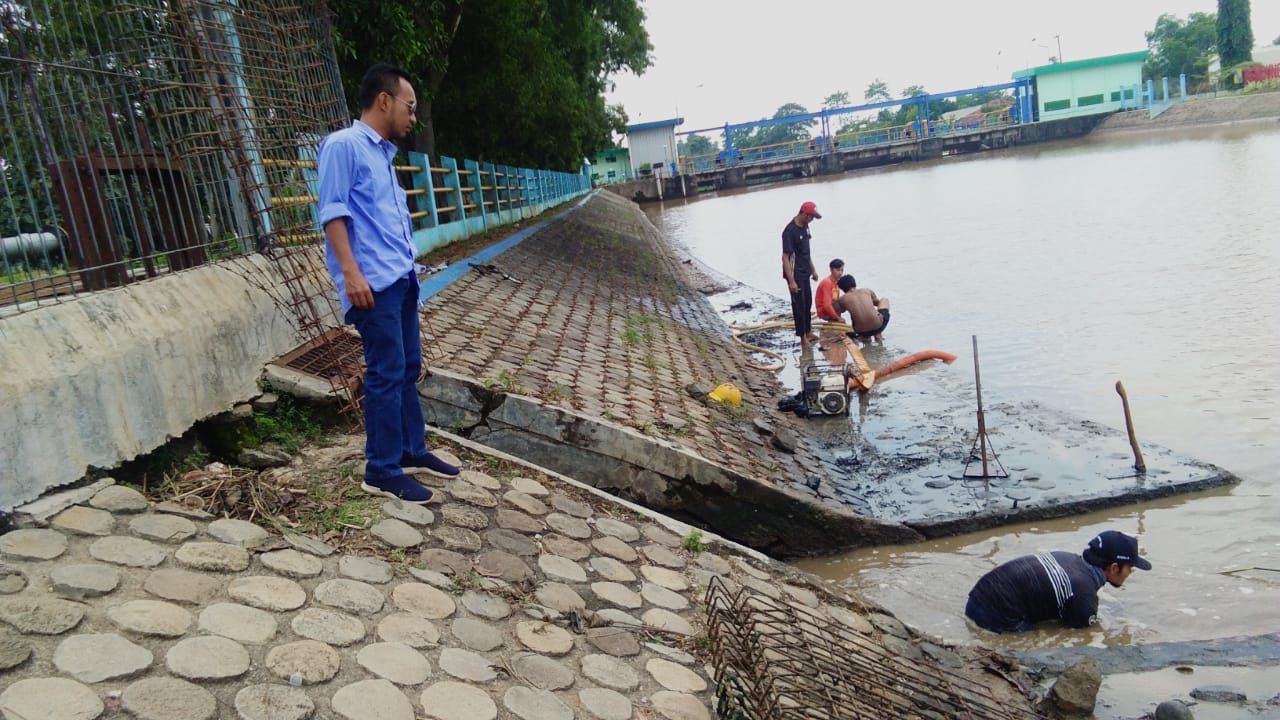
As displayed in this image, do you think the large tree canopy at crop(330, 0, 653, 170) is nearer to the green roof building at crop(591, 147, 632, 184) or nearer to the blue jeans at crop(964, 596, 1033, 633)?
the blue jeans at crop(964, 596, 1033, 633)

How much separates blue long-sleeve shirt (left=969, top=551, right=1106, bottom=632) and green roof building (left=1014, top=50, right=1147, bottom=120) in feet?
221

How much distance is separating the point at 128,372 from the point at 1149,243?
18.5m

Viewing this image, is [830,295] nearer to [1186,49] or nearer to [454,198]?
[454,198]

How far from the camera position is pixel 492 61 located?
1553 cm

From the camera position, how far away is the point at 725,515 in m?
5.66

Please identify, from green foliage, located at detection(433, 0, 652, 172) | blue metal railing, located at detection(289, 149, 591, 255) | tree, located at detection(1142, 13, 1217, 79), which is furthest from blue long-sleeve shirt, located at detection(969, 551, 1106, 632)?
tree, located at detection(1142, 13, 1217, 79)

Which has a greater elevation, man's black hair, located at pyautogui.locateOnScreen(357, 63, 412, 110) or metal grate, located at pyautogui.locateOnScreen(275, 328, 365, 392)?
man's black hair, located at pyautogui.locateOnScreen(357, 63, 412, 110)

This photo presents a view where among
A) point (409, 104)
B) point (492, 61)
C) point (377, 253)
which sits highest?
point (492, 61)

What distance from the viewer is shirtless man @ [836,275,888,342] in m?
12.5

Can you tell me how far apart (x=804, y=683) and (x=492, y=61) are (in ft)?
46.8

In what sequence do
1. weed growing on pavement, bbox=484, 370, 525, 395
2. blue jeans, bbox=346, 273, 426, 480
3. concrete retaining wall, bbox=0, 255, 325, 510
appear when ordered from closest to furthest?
concrete retaining wall, bbox=0, 255, 325, 510 → blue jeans, bbox=346, 273, 426, 480 → weed growing on pavement, bbox=484, 370, 525, 395

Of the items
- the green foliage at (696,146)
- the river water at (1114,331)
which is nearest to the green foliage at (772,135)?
the green foliage at (696,146)

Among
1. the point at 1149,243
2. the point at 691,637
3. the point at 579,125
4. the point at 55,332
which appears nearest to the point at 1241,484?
the point at 691,637

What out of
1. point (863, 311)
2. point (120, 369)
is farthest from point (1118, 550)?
point (863, 311)
